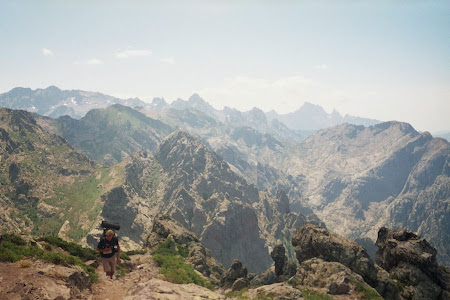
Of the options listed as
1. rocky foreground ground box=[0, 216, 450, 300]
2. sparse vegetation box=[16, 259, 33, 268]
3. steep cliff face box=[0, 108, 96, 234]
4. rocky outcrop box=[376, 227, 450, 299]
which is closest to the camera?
rocky foreground ground box=[0, 216, 450, 300]

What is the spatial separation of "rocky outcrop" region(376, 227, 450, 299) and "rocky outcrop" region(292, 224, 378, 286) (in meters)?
5.20

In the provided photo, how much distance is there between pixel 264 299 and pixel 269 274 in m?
22.5

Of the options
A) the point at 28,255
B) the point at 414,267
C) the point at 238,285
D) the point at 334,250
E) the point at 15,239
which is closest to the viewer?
the point at 28,255

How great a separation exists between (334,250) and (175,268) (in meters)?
21.8

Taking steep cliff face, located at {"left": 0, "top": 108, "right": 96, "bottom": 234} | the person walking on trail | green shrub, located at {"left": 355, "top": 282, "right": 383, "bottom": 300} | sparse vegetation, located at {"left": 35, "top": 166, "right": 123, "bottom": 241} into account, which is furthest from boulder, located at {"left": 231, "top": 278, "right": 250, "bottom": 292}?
sparse vegetation, located at {"left": 35, "top": 166, "right": 123, "bottom": 241}

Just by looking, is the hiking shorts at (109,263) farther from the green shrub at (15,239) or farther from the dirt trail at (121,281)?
the green shrub at (15,239)

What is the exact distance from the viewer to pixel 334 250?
38281 millimetres

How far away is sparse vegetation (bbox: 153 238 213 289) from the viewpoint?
28.9 meters

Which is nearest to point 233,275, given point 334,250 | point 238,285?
point 238,285

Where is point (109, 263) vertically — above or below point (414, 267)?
above

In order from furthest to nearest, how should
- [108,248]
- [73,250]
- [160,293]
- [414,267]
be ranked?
1. [414,267]
2. [73,250]
3. [108,248]
4. [160,293]

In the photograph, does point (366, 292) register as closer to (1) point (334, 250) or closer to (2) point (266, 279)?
(1) point (334, 250)

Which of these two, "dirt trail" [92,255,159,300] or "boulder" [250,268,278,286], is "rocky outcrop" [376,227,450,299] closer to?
"boulder" [250,268,278,286]

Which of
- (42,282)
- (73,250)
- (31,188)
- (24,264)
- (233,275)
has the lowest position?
(31,188)
